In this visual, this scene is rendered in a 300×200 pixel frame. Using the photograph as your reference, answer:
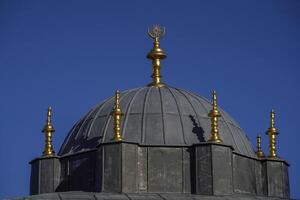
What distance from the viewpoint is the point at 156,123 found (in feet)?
269

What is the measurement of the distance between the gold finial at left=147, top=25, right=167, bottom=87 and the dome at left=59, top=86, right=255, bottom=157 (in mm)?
1160

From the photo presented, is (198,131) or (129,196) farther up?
(198,131)

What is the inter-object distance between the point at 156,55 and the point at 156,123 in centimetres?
742

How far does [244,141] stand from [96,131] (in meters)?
8.64

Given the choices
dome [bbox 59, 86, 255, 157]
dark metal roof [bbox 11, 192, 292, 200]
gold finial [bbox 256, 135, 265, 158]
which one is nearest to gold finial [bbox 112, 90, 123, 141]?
dome [bbox 59, 86, 255, 157]

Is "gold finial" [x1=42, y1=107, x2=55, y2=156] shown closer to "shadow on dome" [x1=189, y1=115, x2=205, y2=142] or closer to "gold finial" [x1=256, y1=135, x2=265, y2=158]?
"shadow on dome" [x1=189, y1=115, x2=205, y2=142]

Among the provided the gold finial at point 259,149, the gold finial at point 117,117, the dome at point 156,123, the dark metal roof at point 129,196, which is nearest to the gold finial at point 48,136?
the dome at point 156,123

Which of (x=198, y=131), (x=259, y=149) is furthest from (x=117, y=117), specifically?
(x=259, y=149)

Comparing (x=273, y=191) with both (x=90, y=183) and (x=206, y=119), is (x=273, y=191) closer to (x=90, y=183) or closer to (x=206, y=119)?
(x=206, y=119)

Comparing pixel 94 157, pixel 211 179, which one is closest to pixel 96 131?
pixel 94 157

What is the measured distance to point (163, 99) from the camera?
84250mm

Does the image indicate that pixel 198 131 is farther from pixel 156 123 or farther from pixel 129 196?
pixel 129 196

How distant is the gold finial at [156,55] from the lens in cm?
8750

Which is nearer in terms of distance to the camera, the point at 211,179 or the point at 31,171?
the point at 211,179
